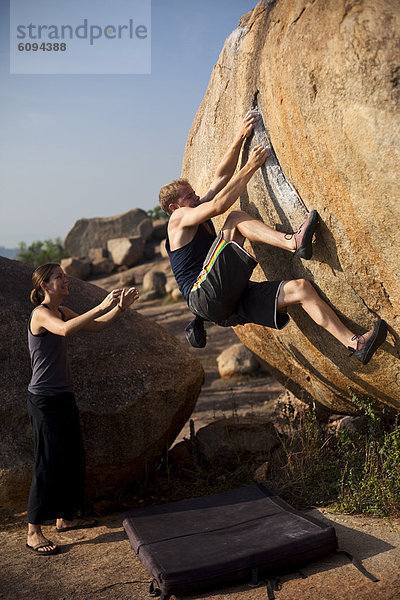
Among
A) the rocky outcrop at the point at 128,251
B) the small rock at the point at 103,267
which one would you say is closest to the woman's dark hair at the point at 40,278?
the rocky outcrop at the point at 128,251

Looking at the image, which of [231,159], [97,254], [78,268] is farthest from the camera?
[97,254]

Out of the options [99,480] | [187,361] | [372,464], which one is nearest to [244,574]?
[372,464]

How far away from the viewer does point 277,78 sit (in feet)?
13.9

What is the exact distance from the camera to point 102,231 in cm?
2373

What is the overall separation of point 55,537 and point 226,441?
1.81 metres

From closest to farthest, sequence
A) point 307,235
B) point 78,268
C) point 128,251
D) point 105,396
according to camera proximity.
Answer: point 307,235 → point 105,396 → point 128,251 → point 78,268

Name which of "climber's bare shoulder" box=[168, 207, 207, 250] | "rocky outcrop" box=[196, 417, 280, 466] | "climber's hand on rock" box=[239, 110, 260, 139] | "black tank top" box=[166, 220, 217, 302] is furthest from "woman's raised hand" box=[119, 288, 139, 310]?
"rocky outcrop" box=[196, 417, 280, 466]

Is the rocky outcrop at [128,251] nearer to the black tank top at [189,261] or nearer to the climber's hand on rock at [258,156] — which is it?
the black tank top at [189,261]

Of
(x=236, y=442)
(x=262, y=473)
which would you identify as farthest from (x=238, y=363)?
(x=262, y=473)

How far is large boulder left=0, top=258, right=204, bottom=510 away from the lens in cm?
510

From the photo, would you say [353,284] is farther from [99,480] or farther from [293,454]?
[99,480]

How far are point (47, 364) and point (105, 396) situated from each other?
0.78 metres

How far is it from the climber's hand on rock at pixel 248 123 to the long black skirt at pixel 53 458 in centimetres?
231

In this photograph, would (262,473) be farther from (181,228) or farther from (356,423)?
(181,228)
